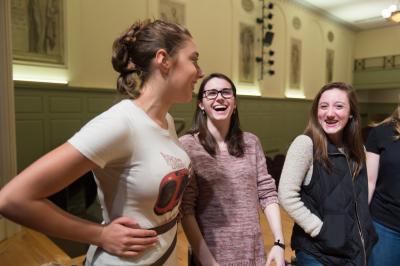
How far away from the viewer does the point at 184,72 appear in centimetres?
106

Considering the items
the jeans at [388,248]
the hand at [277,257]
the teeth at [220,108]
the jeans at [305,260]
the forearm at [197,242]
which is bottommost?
the jeans at [388,248]

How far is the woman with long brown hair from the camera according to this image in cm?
147

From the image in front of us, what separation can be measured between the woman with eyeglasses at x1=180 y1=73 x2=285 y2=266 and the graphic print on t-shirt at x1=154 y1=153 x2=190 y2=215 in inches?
16.4

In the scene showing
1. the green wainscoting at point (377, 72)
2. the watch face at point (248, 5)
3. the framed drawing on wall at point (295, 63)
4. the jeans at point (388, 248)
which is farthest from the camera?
the green wainscoting at point (377, 72)

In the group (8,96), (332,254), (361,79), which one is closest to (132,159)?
(332,254)

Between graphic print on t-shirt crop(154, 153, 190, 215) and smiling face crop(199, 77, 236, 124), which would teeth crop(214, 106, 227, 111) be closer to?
smiling face crop(199, 77, 236, 124)

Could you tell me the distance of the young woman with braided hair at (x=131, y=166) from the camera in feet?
2.58

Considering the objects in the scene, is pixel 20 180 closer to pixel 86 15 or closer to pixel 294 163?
pixel 294 163

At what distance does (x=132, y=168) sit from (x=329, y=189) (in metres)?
1.04

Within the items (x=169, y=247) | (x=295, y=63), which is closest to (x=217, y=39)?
(x=295, y=63)

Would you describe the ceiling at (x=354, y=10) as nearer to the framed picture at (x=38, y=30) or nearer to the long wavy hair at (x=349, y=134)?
the framed picture at (x=38, y=30)

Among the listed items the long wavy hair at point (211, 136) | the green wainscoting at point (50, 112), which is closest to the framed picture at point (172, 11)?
→ the green wainscoting at point (50, 112)

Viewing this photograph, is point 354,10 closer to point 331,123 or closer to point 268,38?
point 268,38

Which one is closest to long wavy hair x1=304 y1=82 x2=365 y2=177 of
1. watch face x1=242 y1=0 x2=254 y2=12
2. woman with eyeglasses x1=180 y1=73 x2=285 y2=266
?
woman with eyeglasses x1=180 y1=73 x2=285 y2=266
